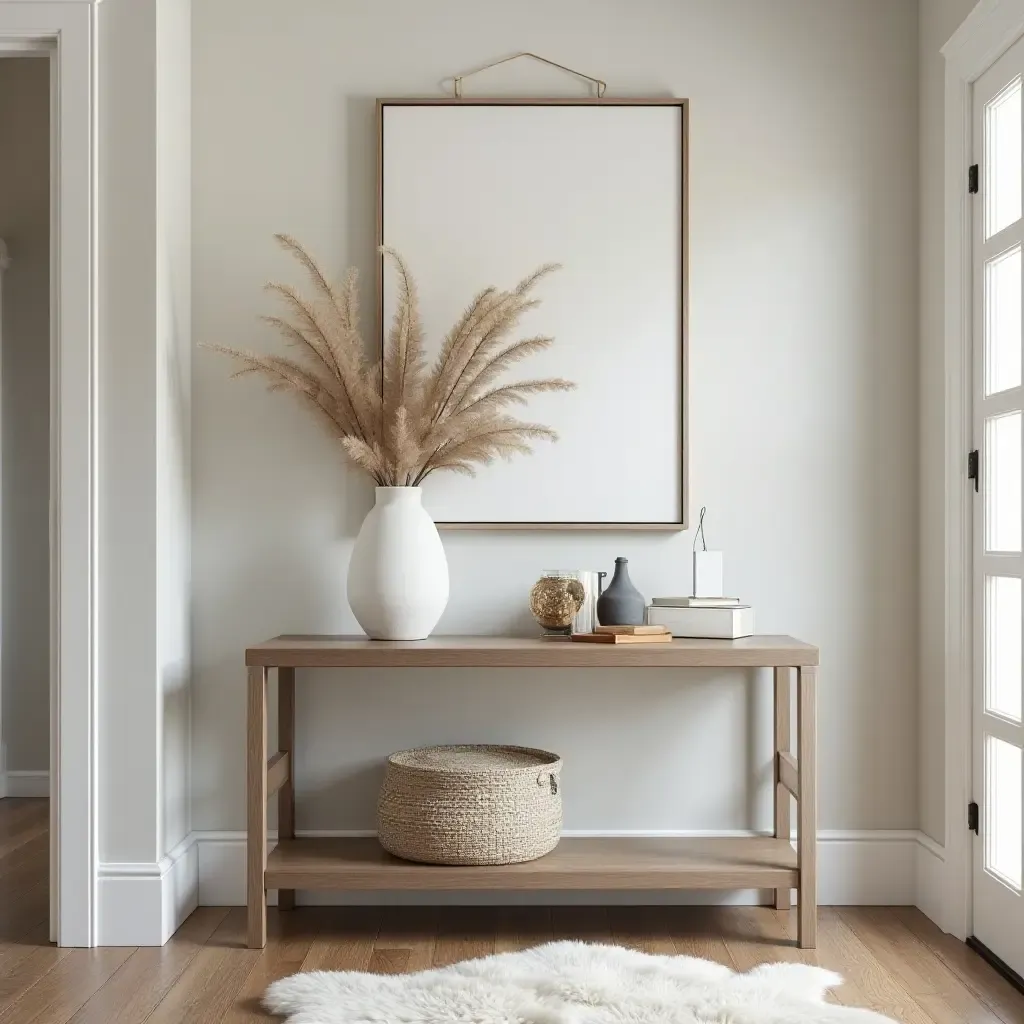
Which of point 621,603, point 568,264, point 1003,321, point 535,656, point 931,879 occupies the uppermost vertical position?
point 568,264

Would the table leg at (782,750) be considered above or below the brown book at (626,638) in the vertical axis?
below

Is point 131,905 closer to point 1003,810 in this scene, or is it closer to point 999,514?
point 1003,810

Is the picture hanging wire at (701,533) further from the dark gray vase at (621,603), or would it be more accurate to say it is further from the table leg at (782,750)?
the table leg at (782,750)

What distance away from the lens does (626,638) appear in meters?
2.61

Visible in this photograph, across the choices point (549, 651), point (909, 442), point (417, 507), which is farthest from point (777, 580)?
point (417, 507)

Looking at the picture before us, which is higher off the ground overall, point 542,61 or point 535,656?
point 542,61

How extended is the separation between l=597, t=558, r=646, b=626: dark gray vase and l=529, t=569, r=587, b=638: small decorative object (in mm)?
61

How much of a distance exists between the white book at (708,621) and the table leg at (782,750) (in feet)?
0.75

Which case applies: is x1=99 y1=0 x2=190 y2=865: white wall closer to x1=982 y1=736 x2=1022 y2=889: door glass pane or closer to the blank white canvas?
the blank white canvas

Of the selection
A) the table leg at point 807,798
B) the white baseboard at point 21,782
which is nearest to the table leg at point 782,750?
the table leg at point 807,798

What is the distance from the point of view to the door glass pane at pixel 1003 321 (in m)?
2.46

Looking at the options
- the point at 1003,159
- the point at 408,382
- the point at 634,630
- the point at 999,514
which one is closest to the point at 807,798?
the point at 634,630

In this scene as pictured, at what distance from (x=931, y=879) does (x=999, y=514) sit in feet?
3.27

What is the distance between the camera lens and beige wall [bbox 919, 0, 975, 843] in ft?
9.26
